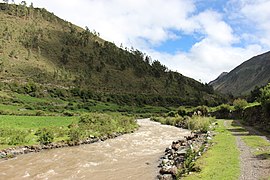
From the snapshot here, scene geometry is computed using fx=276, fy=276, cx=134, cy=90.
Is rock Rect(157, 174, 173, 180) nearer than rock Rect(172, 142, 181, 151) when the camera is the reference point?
Yes

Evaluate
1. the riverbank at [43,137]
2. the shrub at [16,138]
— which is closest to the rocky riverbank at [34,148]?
the riverbank at [43,137]

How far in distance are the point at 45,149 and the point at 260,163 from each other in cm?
2318

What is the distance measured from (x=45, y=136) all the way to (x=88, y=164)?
34.4ft

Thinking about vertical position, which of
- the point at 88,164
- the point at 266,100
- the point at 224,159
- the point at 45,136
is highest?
the point at 266,100

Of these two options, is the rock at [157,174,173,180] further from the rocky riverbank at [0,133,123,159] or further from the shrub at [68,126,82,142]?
the shrub at [68,126,82,142]

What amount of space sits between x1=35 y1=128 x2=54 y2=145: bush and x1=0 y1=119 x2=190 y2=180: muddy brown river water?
2.16 m

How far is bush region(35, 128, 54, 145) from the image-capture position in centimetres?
3282

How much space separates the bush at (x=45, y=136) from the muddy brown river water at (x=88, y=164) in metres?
2.16

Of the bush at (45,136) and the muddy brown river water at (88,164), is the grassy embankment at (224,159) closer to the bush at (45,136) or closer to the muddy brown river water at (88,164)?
the muddy brown river water at (88,164)

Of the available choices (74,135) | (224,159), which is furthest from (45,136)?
(224,159)

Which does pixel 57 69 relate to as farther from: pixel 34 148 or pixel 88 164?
pixel 88 164

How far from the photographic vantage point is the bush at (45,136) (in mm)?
32819

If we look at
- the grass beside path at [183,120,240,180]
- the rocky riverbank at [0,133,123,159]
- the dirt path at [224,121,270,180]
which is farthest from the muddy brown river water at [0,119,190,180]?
the dirt path at [224,121,270,180]

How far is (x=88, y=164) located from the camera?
2530 centimetres
